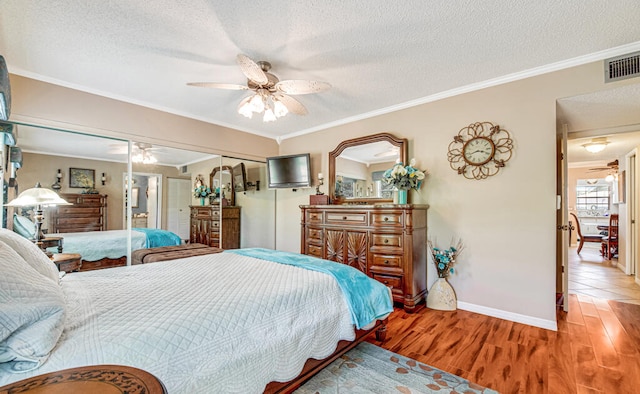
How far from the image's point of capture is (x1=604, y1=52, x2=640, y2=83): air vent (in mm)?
2248

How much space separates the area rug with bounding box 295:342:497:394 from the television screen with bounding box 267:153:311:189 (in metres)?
2.92

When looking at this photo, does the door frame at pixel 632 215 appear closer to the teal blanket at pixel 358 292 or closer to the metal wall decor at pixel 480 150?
the metal wall decor at pixel 480 150

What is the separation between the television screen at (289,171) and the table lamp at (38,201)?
281 cm

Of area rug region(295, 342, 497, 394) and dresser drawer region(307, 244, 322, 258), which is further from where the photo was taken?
dresser drawer region(307, 244, 322, 258)

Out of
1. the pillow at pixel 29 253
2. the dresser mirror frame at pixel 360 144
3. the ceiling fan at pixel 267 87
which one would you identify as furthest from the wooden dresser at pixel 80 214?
the dresser mirror frame at pixel 360 144

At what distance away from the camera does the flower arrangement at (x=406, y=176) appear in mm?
3234

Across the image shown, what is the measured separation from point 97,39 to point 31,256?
183cm

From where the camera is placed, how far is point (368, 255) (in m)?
3.27

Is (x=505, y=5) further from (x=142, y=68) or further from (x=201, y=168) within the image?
(x=201, y=168)

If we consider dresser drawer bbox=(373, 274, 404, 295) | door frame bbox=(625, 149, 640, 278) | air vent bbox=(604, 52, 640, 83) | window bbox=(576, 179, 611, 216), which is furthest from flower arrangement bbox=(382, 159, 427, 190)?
window bbox=(576, 179, 611, 216)

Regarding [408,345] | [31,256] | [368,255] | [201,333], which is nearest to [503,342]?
[408,345]

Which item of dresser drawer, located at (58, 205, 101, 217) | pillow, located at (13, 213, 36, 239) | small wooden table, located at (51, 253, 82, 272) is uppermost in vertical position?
dresser drawer, located at (58, 205, 101, 217)

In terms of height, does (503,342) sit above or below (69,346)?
below

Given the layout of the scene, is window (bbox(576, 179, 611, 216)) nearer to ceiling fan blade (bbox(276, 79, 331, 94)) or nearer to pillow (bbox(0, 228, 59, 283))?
ceiling fan blade (bbox(276, 79, 331, 94))
